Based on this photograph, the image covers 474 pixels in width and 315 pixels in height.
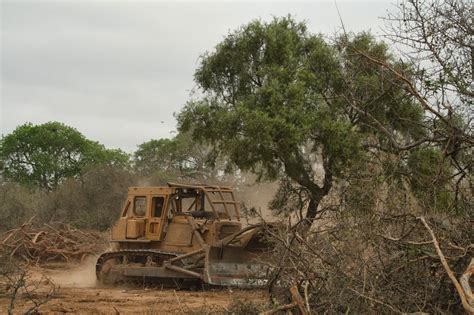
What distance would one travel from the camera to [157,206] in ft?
51.7

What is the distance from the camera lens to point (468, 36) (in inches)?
276

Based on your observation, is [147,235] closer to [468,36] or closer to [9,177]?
[468,36]

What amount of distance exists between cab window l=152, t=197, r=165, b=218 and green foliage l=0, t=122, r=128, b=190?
72.5 feet

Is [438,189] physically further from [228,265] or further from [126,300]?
[228,265]

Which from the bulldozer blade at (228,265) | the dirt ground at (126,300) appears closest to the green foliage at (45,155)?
the dirt ground at (126,300)

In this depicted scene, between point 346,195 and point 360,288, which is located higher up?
point 346,195

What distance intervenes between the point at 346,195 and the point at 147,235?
7.89 metres

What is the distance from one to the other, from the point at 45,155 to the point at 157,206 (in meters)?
23.3

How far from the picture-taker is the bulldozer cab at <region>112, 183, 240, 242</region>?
50.6 feet

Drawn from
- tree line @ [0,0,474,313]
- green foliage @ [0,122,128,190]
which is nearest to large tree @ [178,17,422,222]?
tree line @ [0,0,474,313]

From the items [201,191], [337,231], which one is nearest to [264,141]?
[201,191]

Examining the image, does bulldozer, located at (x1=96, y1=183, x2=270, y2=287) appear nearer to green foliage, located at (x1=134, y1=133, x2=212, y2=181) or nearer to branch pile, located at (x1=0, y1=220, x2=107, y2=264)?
branch pile, located at (x1=0, y1=220, x2=107, y2=264)

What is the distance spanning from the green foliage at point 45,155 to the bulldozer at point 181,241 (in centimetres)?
2190

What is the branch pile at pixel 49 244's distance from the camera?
2042 cm
